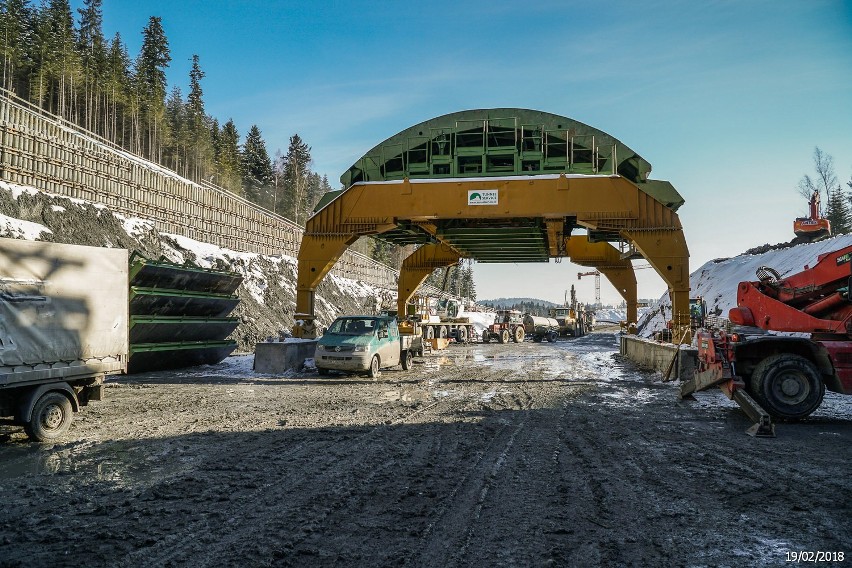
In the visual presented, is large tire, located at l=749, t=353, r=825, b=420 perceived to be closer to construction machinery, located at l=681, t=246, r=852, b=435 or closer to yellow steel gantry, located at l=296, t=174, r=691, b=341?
construction machinery, located at l=681, t=246, r=852, b=435

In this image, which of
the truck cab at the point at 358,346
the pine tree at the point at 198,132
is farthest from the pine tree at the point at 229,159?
the truck cab at the point at 358,346

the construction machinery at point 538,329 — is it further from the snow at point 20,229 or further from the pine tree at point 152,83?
the pine tree at point 152,83

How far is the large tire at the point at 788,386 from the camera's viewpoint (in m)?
9.46

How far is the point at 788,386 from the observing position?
31.5 ft

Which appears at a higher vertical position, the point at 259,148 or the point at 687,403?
the point at 259,148

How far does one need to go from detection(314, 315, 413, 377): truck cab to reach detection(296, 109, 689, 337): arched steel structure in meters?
3.64

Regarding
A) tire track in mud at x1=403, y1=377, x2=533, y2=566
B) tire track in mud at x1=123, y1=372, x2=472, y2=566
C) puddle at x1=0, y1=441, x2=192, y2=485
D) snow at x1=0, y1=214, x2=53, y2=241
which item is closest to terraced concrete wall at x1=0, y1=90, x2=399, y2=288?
snow at x1=0, y1=214, x2=53, y2=241

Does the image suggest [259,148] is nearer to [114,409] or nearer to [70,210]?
[70,210]

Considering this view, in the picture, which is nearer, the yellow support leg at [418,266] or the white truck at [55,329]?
the white truck at [55,329]

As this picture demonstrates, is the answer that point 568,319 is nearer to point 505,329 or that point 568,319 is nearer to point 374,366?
point 505,329

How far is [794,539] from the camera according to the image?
429 centimetres

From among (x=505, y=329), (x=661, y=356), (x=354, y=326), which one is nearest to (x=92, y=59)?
(x=505, y=329)

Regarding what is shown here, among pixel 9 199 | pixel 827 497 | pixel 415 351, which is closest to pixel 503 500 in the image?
pixel 827 497

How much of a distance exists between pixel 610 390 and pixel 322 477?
9644mm
